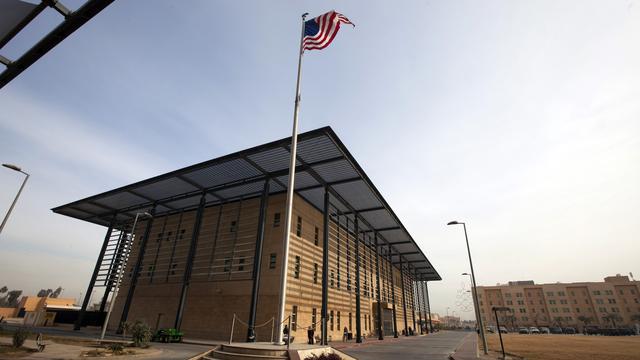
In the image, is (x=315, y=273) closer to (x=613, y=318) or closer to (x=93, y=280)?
(x=93, y=280)

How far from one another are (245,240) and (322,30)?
20.4 m

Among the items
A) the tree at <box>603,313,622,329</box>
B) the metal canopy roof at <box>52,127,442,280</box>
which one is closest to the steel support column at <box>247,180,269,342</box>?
the metal canopy roof at <box>52,127,442,280</box>

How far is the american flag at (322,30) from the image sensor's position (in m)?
15.6

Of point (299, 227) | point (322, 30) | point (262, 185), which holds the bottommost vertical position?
point (299, 227)

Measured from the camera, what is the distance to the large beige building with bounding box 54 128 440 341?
25094mm

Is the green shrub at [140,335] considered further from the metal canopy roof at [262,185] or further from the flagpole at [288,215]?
the metal canopy roof at [262,185]

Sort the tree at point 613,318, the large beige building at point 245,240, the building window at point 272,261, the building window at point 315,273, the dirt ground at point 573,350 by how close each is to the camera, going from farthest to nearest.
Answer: the tree at point 613,318 < the building window at point 315,273 < the building window at point 272,261 < the large beige building at point 245,240 < the dirt ground at point 573,350

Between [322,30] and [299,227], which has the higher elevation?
[322,30]

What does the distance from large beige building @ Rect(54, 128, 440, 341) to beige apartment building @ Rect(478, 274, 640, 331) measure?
318ft

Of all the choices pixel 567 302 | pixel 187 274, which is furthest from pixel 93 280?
pixel 567 302

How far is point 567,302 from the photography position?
348ft

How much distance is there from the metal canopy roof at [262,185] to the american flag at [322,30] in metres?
5.77

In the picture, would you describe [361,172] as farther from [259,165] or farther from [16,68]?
[16,68]

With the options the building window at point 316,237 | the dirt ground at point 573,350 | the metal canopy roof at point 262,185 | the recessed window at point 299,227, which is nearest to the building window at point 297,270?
the recessed window at point 299,227
